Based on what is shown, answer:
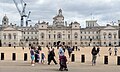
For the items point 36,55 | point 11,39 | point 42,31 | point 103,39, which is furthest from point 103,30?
point 36,55

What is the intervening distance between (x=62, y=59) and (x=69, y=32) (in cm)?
15368

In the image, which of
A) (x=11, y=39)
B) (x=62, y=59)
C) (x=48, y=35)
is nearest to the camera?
(x=62, y=59)

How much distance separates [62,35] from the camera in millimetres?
172375

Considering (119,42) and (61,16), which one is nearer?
(119,42)

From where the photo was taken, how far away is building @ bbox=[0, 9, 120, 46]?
172375mm

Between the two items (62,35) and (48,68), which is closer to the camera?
(48,68)

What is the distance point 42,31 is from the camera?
173625mm

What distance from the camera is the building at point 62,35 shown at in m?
172

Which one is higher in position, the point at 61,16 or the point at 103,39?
the point at 61,16

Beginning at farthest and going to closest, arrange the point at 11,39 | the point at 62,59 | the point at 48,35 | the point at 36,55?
the point at 11,39
the point at 48,35
the point at 36,55
the point at 62,59

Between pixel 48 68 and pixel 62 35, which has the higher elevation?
pixel 62 35

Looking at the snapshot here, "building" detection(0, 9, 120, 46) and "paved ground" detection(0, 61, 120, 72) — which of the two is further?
"building" detection(0, 9, 120, 46)

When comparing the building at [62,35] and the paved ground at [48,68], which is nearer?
the paved ground at [48,68]

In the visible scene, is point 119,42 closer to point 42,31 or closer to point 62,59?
point 42,31
